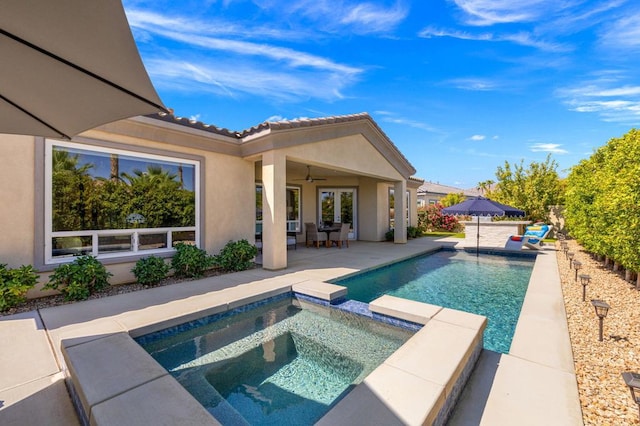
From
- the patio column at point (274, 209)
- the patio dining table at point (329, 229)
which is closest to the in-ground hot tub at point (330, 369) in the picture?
the patio column at point (274, 209)

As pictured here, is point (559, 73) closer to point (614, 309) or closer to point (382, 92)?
point (382, 92)

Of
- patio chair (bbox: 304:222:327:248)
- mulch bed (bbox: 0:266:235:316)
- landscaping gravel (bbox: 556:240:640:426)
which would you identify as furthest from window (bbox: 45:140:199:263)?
landscaping gravel (bbox: 556:240:640:426)

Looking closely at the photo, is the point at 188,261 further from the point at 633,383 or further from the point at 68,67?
the point at 633,383

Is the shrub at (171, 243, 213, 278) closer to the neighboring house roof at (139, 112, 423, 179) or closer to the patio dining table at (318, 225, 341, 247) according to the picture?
the neighboring house roof at (139, 112, 423, 179)

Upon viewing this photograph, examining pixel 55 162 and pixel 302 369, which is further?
pixel 55 162

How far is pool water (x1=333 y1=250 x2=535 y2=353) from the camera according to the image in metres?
6.41

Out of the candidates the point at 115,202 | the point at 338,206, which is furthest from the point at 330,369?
the point at 338,206

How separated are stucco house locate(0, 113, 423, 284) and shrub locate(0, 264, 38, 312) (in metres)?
0.55

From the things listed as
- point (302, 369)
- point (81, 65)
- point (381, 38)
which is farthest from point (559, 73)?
point (81, 65)

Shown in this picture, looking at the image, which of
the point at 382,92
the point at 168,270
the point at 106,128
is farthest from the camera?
the point at 382,92

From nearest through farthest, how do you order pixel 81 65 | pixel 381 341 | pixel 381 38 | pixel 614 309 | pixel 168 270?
pixel 81 65 → pixel 381 341 → pixel 614 309 → pixel 168 270 → pixel 381 38

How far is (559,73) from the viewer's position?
1385 cm

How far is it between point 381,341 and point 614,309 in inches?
215

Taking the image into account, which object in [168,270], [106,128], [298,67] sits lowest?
[168,270]
